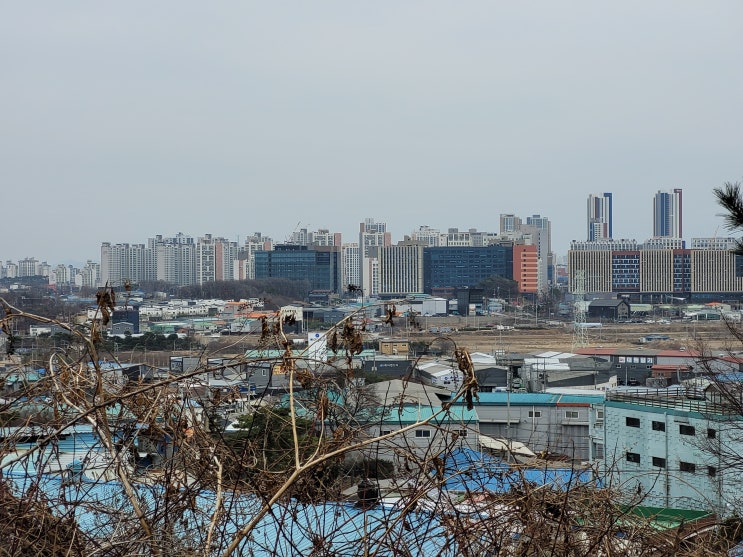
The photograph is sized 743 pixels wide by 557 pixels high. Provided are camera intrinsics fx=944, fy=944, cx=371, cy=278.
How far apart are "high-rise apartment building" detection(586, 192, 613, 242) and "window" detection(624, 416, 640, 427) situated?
157ft

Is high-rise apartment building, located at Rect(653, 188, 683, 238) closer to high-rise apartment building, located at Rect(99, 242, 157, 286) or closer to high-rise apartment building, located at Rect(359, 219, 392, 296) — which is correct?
high-rise apartment building, located at Rect(359, 219, 392, 296)

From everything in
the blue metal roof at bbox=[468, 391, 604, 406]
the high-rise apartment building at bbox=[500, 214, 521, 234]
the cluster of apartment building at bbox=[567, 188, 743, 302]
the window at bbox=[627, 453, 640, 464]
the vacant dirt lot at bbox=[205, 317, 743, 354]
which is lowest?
the vacant dirt lot at bbox=[205, 317, 743, 354]

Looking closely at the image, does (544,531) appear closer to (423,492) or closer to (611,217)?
(423,492)

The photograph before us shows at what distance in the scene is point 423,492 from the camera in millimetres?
851

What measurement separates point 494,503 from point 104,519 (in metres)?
0.48

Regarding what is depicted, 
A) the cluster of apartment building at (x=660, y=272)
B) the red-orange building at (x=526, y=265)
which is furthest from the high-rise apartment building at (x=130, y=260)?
the cluster of apartment building at (x=660, y=272)

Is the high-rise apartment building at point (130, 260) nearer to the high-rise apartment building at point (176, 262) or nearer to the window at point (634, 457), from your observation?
the high-rise apartment building at point (176, 262)

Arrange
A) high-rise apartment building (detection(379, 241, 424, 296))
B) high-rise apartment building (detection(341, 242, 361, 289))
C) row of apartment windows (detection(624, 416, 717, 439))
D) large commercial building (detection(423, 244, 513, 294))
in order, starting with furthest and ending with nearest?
1. high-rise apartment building (detection(341, 242, 361, 289))
2. high-rise apartment building (detection(379, 241, 424, 296))
3. large commercial building (detection(423, 244, 513, 294))
4. row of apartment windows (detection(624, 416, 717, 439))

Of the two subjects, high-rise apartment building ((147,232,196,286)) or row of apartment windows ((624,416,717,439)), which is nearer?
row of apartment windows ((624,416,717,439))

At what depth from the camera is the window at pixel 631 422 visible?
5.02 m

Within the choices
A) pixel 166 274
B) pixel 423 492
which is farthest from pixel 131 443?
pixel 166 274

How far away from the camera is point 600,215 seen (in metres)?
52.9

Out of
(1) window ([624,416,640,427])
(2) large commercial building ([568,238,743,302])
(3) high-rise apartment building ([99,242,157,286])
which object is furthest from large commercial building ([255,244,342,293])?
(1) window ([624,416,640,427])

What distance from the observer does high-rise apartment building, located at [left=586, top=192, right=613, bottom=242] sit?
5169cm
